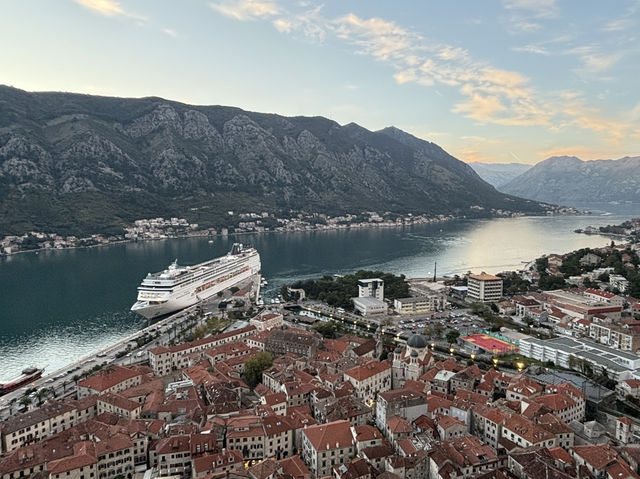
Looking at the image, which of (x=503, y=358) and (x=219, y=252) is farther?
(x=219, y=252)

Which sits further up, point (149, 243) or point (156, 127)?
point (156, 127)

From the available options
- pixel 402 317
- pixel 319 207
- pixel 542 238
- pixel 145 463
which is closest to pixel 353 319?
pixel 402 317

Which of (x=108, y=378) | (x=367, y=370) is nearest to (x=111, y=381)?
(x=108, y=378)

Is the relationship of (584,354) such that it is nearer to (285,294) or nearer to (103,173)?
(285,294)

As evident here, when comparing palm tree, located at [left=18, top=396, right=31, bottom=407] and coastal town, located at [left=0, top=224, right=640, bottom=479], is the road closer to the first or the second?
palm tree, located at [left=18, top=396, right=31, bottom=407]

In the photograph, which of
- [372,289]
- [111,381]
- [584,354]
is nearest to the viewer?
[111,381]

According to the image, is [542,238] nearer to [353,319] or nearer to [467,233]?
[467,233]
